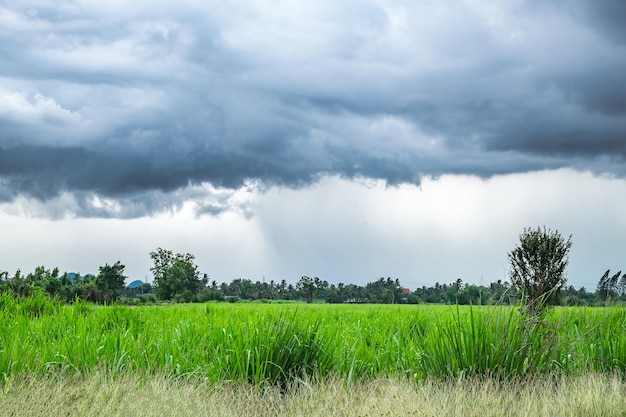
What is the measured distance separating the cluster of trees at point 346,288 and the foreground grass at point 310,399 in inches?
51.6

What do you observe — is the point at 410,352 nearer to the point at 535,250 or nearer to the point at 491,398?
the point at 491,398

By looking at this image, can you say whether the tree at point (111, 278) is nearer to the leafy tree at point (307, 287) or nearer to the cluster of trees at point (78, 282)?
the cluster of trees at point (78, 282)

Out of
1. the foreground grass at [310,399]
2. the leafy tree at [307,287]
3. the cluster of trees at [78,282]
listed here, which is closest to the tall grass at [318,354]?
the foreground grass at [310,399]

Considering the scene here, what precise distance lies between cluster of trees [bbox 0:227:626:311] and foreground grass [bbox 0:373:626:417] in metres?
1.31

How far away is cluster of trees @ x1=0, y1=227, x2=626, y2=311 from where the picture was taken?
893cm

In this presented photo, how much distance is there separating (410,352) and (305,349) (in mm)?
1461

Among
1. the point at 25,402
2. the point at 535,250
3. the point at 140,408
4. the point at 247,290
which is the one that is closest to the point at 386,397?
the point at 140,408

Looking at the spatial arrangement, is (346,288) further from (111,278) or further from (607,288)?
(607,288)

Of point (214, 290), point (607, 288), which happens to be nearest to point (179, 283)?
point (214, 290)

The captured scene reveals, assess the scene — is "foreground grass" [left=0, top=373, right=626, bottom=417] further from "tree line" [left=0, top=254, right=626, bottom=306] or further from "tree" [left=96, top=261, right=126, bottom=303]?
"tree" [left=96, top=261, right=126, bottom=303]

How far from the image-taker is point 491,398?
5875mm

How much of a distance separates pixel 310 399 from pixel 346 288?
2323 inches

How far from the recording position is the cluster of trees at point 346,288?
893 cm

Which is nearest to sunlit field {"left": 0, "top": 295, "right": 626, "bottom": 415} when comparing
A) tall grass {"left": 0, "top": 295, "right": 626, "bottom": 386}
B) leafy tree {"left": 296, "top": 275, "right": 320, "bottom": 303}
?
tall grass {"left": 0, "top": 295, "right": 626, "bottom": 386}
